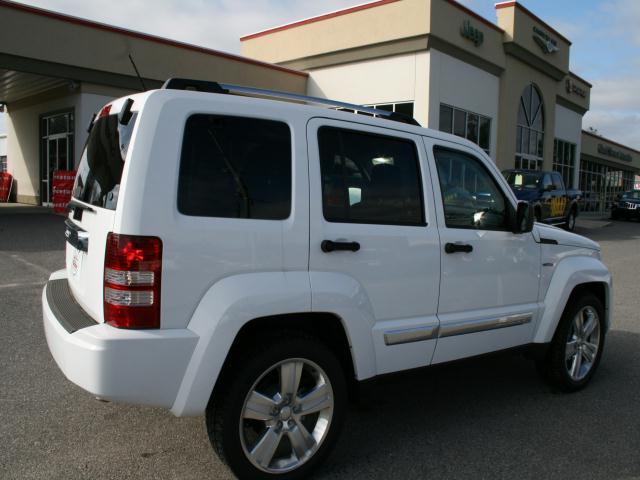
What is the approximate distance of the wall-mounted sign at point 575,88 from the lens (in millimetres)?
31531

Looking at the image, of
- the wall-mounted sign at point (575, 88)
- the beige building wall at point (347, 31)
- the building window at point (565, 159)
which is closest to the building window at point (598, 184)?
the building window at point (565, 159)

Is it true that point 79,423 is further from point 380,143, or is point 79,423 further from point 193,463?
point 380,143

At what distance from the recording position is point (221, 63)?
59.5 ft

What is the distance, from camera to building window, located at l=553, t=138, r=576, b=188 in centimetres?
3216

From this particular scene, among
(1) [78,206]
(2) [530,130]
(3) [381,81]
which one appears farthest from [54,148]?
(2) [530,130]

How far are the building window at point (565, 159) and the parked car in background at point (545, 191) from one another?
1446 centimetres

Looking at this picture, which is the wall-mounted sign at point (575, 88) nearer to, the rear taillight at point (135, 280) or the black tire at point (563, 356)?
the black tire at point (563, 356)

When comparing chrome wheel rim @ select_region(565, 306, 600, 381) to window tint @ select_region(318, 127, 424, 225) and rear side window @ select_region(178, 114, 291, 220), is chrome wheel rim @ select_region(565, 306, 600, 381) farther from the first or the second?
rear side window @ select_region(178, 114, 291, 220)

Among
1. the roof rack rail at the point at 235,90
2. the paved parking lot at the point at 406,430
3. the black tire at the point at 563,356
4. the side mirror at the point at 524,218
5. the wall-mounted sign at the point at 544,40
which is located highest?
the wall-mounted sign at the point at 544,40

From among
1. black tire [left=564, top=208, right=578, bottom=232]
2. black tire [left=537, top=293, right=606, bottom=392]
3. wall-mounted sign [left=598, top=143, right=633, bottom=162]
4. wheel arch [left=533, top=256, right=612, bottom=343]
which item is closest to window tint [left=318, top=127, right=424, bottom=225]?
wheel arch [left=533, top=256, right=612, bottom=343]

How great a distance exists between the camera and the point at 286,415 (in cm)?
296

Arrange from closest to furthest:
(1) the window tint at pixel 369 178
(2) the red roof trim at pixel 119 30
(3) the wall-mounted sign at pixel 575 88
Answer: (1) the window tint at pixel 369 178 → (2) the red roof trim at pixel 119 30 → (3) the wall-mounted sign at pixel 575 88

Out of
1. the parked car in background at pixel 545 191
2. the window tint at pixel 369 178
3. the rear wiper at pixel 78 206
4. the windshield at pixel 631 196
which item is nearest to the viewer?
the rear wiper at pixel 78 206

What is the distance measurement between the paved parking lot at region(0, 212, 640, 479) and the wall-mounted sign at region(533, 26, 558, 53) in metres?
23.3
